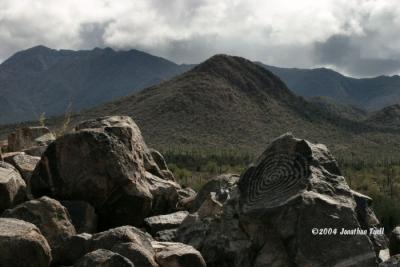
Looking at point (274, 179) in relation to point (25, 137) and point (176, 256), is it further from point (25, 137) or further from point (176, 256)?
point (25, 137)

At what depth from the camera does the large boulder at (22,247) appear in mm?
10039

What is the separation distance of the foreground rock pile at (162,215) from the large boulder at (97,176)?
2cm

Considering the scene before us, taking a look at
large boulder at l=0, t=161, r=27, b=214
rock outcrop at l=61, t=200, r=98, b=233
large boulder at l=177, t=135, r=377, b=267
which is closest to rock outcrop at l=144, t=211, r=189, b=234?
large boulder at l=177, t=135, r=377, b=267

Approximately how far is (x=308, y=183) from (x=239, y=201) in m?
1.57

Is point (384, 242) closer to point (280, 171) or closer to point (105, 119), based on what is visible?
point (280, 171)

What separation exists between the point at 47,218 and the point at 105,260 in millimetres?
2508

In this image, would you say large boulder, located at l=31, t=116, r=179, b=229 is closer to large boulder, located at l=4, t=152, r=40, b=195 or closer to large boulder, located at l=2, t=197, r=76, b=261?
large boulder, located at l=4, t=152, r=40, b=195

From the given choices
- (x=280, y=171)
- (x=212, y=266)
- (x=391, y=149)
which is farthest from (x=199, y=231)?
(x=391, y=149)

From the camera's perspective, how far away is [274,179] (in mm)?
13164

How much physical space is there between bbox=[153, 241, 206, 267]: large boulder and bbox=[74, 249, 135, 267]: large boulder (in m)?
1.15

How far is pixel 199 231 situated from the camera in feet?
44.3

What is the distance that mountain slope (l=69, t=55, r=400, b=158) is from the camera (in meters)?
121

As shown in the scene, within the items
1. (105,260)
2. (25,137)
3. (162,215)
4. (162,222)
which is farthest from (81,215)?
(25,137)

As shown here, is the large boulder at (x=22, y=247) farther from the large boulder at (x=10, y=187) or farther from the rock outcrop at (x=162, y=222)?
the rock outcrop at (x=162, y=222)
